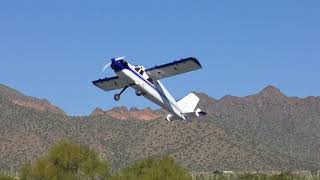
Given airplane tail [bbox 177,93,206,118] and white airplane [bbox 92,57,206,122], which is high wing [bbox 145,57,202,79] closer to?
white airplane [bbox 92,57,206,122]

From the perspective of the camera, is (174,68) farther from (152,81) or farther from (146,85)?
(146,85)

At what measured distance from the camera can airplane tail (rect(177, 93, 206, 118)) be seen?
55481mm

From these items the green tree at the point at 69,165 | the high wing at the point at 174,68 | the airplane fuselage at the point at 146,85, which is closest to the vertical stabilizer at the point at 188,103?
the airplane fuselage at the point at 146,85

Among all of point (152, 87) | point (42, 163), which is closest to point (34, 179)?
point (42, 163)

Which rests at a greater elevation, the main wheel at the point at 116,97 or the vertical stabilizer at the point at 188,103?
the vertical stabilizer at the point at 188,103

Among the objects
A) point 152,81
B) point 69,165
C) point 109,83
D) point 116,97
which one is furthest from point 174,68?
point 69,165

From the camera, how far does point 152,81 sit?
5244cm

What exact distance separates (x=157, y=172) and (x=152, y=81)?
30.0m

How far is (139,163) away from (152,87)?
37962 mm

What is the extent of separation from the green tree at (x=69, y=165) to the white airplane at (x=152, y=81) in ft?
81.8

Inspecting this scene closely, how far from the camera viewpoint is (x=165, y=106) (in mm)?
54250

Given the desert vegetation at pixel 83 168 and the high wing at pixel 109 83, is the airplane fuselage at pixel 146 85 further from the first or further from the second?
the desert vegetation at pixel 83 168

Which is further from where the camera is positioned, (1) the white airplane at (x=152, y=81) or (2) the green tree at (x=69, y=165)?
(2) the green tree at (x=69, y=165)

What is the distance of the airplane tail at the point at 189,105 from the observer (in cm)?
5548
